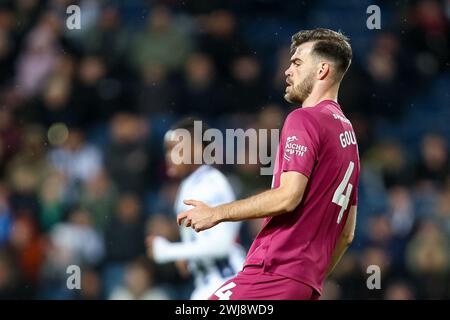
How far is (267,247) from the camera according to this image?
3.50 metres

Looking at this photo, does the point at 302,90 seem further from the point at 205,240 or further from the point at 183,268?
the point at 183,268

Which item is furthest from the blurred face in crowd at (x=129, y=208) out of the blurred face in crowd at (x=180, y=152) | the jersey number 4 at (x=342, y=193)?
the jersey number 4 at (x=342, y=193)

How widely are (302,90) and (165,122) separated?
4058 millimetres

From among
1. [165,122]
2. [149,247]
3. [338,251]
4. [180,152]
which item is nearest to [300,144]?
[338,251]

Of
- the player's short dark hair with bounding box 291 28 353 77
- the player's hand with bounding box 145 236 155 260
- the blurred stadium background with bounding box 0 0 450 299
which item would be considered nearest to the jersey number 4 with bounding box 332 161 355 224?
the player's short dark hair with bounding box 291 28 353 77

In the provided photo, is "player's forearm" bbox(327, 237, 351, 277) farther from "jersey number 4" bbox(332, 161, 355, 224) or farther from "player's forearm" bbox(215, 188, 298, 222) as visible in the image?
"player's forearm" bbox(215, 188, 298, 222)

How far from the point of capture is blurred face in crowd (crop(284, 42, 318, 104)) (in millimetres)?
3717

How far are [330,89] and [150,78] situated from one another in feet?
14.3

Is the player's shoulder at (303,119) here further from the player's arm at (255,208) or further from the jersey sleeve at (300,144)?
the player's arm at (255,208)

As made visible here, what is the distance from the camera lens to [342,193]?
11.8 ft

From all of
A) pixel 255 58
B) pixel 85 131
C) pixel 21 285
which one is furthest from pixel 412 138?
pixel 21 285

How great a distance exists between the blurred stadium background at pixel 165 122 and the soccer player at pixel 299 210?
3.64 meters

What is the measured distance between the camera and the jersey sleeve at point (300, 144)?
3402 mm

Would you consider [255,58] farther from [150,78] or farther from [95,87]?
[95,87]
